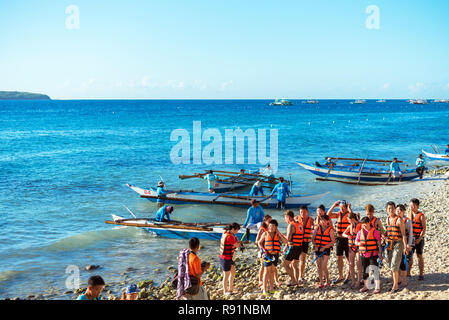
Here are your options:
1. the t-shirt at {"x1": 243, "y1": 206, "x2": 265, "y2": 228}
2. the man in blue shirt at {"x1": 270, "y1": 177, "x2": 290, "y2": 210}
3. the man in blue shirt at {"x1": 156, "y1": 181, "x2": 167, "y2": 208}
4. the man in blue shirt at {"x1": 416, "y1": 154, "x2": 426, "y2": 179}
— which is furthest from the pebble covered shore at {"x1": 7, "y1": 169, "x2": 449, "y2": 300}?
the man in blue shirt at {"x1": 416, "y1": 154, "x2": 426, "y2": 179}

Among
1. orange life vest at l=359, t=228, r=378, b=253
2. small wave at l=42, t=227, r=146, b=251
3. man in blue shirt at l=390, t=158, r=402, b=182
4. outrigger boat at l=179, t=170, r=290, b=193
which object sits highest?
orange life vest at l=359, t=228, r=378, b=253

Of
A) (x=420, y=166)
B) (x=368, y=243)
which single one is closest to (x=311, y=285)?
(x=368, y=243)

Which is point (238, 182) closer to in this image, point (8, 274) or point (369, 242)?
point (8, 274)

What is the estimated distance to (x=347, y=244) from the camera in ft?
28.5

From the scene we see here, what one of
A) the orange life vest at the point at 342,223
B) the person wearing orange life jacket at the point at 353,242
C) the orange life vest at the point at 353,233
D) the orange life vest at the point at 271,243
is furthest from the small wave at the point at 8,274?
the orange life vest at the point at 353,233

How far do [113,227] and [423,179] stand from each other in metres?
21.1

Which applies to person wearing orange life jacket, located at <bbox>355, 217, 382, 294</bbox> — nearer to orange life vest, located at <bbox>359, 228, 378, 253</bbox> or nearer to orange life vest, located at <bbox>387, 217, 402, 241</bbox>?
orange life vest, located at <bbox>359, 228, 378, 253</bbox>

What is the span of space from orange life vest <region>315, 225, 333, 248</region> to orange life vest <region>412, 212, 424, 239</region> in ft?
6.03

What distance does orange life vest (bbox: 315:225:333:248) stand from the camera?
830cm

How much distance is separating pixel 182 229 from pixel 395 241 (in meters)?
8.47

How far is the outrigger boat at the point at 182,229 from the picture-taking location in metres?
14.0

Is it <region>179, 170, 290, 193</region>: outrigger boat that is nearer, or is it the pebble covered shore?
the pebble covered shore
